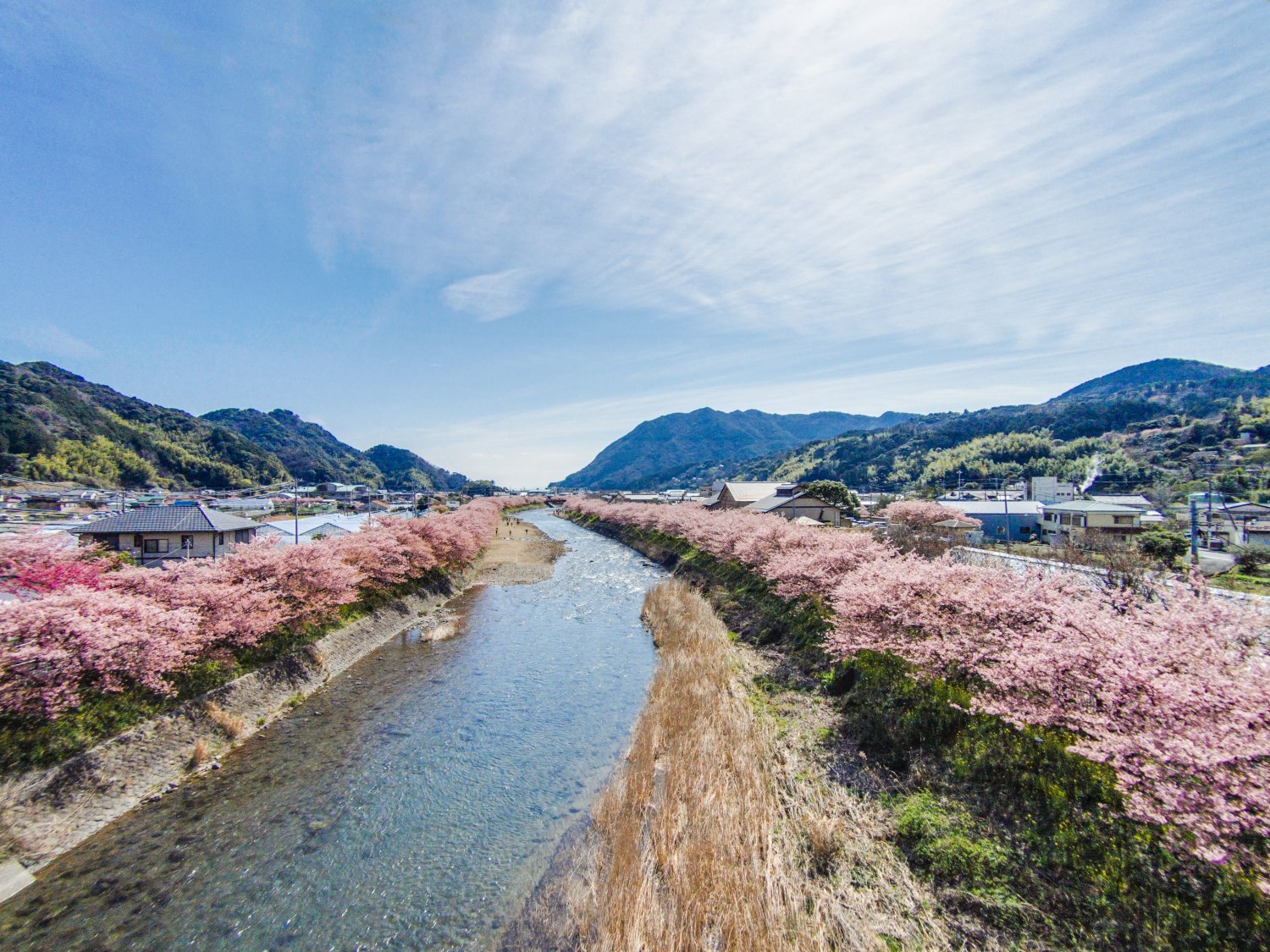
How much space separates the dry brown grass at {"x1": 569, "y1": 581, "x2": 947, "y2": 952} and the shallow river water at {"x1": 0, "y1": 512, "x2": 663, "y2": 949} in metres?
1.68

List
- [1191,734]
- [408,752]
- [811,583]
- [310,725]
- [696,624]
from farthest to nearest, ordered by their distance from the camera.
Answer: [696,624] → [811,583] → [310,725] → [408,752] → [1191,734]

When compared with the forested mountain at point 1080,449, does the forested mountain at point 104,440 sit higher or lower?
higher

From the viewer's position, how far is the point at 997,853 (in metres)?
7.80

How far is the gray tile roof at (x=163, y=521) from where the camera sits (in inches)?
1270

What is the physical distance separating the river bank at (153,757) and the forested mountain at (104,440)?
119 meters

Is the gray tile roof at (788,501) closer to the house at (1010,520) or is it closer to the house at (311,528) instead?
the house at (1010,520)

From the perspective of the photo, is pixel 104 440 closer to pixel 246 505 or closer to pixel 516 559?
pixel 246 505

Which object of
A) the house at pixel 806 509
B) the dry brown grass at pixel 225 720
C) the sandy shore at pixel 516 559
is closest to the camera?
the dry brown grass at pixel 225 720

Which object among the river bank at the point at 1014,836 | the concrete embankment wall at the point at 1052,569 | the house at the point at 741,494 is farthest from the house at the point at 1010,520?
the river bank at the point at 1014,836

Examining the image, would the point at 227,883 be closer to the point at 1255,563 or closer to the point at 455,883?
the point at 455,883

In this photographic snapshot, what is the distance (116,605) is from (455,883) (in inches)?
431

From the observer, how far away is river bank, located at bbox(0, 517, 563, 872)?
390 inches

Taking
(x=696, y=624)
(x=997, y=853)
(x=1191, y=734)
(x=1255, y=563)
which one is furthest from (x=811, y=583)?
(x=1255, y=563)

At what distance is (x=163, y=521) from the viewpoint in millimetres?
33594
